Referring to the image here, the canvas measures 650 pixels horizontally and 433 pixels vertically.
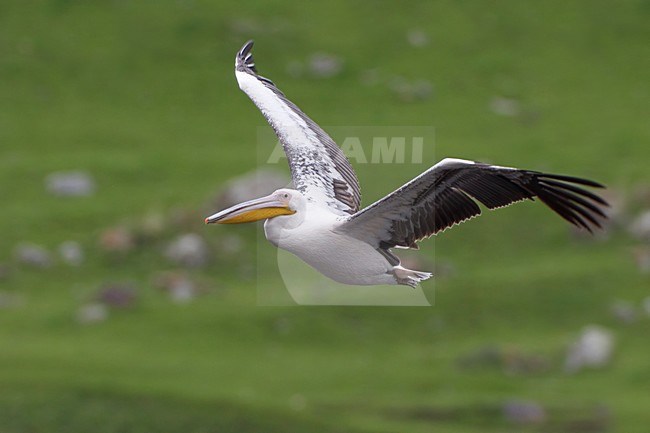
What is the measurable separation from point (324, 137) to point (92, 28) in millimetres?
36799

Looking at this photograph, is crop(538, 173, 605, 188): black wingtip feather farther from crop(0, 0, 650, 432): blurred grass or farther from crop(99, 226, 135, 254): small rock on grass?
crop(99, 226, 135, 254): small rock on grass

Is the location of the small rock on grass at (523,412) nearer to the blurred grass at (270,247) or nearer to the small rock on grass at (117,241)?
the blurred grass at (270,247)

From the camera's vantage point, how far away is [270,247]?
3662cm

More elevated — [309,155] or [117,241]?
[117,241]

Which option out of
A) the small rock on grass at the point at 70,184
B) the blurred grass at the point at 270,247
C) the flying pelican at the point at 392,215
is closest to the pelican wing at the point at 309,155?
the flying pelican at the point at 392,215

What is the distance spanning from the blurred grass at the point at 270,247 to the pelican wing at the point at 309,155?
12.1 m

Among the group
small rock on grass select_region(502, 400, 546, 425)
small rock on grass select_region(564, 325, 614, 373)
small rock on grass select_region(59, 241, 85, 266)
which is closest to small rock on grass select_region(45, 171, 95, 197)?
small rock on grass select_region(59, 241, 85, 266)

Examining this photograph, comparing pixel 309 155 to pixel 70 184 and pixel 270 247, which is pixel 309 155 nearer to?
pixel 270 247

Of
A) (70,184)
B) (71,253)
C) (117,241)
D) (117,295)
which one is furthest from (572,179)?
(70,184)

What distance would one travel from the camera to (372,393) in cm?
3172

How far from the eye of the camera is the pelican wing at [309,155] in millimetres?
13945

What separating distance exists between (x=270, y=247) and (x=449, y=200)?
2445 centimetres

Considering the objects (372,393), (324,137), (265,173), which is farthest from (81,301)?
(324,137)

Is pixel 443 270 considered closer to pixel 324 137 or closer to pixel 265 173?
pixel 265 173
